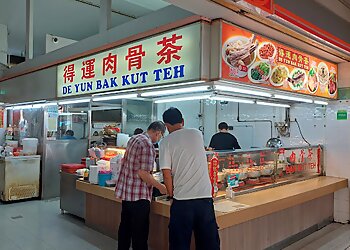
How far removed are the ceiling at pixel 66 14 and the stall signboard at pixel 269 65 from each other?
2997 mm

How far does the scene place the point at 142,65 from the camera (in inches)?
142

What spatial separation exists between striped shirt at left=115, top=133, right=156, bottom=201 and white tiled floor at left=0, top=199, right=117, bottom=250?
1.11m

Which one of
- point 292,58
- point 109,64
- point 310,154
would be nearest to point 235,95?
point 292,58

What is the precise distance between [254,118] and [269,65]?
371 cm

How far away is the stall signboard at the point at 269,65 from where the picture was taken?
2.98 m

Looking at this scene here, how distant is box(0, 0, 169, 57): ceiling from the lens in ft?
21.1

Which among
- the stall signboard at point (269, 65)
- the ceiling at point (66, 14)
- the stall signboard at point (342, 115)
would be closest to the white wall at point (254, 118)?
the stall signboard at point (342, 115)

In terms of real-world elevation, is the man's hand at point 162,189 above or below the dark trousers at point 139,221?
above

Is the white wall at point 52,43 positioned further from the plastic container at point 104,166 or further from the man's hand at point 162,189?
the man's hand at point 162,189

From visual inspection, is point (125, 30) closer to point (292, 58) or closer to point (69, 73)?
point (69, 73)

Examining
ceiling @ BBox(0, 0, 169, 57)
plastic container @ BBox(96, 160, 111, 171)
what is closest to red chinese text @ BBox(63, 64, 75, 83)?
plastic container @ BBox(96, 160, 111, 171)

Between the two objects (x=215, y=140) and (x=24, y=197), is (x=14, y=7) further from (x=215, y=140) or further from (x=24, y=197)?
(x=215, y=140)

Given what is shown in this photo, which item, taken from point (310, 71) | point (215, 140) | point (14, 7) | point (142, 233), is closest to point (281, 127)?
point (215, 140)

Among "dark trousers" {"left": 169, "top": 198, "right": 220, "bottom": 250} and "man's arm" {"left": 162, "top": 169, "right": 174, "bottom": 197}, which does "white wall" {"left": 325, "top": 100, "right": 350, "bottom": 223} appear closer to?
"dark trousers" {"left": 169, "top": 198, "right": 220, "bottom": 250}
